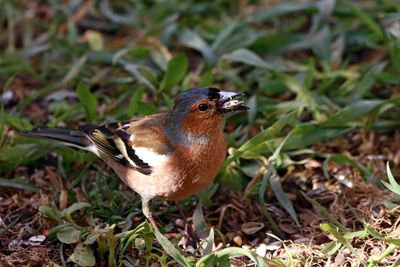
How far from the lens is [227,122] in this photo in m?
5.27

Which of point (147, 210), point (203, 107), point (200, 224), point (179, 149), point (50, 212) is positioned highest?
point (203, 107)

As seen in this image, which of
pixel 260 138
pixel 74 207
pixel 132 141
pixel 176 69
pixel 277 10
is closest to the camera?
pixel 74 207

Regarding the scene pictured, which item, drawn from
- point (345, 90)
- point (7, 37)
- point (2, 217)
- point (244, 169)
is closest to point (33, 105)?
point (7, 37)

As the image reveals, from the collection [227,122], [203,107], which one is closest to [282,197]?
[203,107]

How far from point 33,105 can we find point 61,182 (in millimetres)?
1053

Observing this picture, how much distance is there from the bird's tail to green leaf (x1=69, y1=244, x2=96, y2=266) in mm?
938

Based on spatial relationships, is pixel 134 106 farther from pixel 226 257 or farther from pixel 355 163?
pixel 226 257

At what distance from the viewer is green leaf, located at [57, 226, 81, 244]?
4.00 metres

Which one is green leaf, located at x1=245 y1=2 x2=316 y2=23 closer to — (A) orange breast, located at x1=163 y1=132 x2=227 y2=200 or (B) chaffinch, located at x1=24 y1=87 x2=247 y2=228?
(B) chaffinch, located at x1=24 y1=87 x2=247 y2=228

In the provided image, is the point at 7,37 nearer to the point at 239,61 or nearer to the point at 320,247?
the point at 239,61

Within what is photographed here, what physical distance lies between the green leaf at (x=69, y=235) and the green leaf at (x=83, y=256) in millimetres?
78

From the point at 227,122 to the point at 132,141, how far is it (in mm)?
1006

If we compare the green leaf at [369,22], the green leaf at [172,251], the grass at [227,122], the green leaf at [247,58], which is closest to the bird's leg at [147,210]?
the grass at [227,122]

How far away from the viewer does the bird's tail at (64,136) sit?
4.71 m
